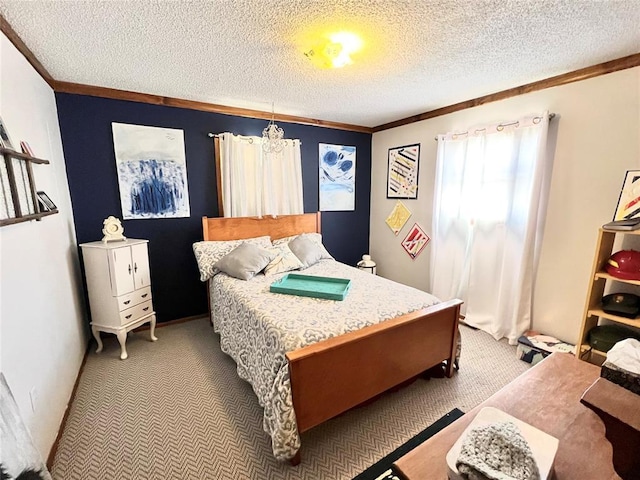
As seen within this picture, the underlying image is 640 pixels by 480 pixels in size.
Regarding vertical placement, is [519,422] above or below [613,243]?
below

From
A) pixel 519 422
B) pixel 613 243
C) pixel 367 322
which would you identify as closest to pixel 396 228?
pixel 613 243

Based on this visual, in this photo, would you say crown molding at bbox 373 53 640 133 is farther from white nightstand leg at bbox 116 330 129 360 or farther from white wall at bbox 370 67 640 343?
white nightstand leg at bbox 116 330 129 360

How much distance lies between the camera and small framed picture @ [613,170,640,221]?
1.95m

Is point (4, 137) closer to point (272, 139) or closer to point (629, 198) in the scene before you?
point (272, 139)

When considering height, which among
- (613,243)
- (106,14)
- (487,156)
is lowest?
(613,243)

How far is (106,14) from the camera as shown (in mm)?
1528

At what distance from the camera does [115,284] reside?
2471 millimetres

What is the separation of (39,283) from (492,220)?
363 cm

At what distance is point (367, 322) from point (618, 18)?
7.20 ft

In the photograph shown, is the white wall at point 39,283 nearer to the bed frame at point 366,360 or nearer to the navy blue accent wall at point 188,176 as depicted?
the navy blue accent wall at point 188,176

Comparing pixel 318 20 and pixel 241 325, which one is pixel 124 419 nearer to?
pixel 241 325

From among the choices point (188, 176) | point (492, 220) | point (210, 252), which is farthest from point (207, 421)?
point (492, 220)

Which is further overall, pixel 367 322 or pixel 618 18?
pixel 367 322

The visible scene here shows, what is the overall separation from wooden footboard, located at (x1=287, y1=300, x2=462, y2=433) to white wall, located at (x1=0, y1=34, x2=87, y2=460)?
1.29 metres
